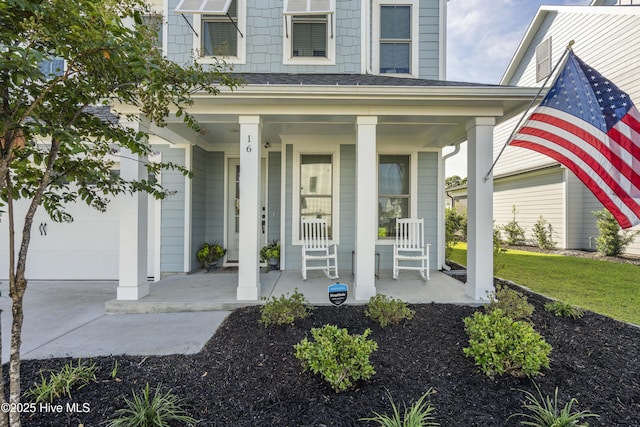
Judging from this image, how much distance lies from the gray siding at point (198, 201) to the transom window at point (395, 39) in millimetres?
3846

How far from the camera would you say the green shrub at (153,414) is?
1581 mm

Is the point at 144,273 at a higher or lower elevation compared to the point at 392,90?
lower

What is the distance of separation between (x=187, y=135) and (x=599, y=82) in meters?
5.27

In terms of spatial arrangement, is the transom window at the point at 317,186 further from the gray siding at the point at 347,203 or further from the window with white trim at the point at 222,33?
the window with white trim at the point at 222,33

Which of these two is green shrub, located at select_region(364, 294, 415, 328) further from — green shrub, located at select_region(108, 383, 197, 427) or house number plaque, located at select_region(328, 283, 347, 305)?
green shrub, located at select_region(108, 383, 197, 427)

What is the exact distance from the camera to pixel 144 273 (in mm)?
3881

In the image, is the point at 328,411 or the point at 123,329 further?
the point at 123,329

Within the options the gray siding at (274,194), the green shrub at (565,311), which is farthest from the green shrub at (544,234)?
the gray siding at (274,194)

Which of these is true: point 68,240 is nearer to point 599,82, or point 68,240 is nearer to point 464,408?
point 464,408

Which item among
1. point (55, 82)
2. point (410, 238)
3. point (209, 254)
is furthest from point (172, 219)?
point (410, 238)

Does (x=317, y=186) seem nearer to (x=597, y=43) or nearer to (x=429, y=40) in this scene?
(x=429, y=40)

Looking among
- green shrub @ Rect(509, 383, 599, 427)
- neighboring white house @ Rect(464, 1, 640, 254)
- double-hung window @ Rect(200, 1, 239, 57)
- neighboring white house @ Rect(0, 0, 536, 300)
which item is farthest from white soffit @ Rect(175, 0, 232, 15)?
neighboring white house @ Rect(464, 1, 640, 254)

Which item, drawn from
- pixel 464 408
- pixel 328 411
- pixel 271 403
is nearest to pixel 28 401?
pixel 271 403

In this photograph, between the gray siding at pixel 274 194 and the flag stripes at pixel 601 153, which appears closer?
the flag stripes at pixel 601 153
